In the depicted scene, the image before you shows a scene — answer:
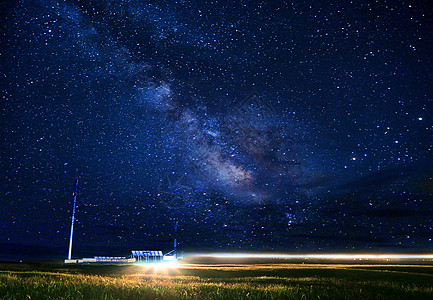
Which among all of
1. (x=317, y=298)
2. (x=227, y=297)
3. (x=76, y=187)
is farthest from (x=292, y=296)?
(x=76, y=187)

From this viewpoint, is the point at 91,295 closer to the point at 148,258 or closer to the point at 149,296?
the point at 149,296

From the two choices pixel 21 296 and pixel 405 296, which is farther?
pixel 405 296

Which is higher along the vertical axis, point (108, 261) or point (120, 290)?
point (120, 290)

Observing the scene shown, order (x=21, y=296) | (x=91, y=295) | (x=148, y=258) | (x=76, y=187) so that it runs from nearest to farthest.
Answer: (x=21, y=296), (x=91, y=295), (x=76, y=187), (x=148, y=258)

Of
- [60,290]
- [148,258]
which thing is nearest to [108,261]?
[148,258]

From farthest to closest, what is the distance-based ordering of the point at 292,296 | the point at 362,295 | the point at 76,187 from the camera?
the point at 76,187
the point at 362,295
the point at 292,296

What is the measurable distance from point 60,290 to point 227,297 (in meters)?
4.86

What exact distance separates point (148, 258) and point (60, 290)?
56.4 metres

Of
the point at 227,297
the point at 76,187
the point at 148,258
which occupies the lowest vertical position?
the point at 148,258

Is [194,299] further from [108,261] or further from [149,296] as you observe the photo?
[108,261]

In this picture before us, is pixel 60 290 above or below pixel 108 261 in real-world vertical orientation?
above

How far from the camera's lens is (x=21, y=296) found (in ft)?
25.0

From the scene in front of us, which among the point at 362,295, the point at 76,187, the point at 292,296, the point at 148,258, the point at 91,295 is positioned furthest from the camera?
the point at 148,258

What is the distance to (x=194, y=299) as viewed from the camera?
783cm
